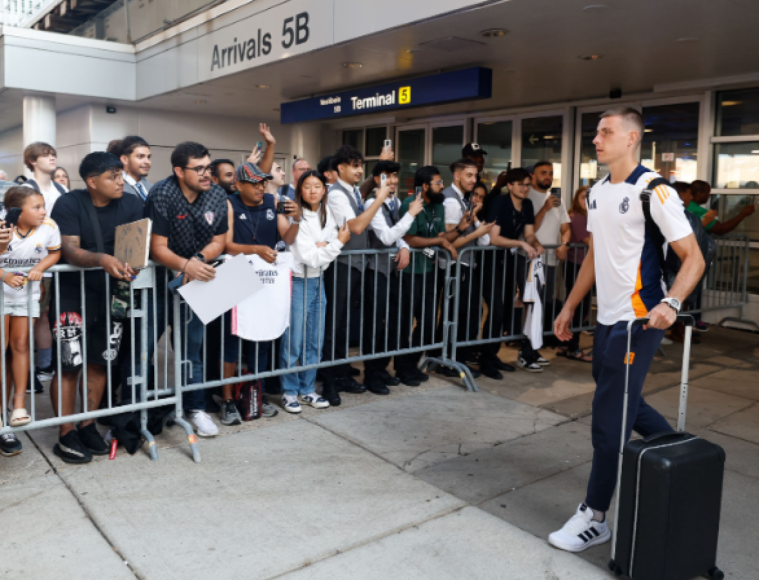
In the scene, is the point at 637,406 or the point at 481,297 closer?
the point at 637,406

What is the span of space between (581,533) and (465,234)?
3.82 meters

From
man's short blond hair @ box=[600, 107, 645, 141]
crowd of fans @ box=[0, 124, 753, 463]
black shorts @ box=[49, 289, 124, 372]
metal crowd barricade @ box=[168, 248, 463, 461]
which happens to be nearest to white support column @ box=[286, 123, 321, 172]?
crowd of fans @ box=[0, 124, 753, 463]

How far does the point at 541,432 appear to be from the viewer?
17.1 ft

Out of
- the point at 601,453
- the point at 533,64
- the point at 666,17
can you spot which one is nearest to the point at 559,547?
the point at 601,453

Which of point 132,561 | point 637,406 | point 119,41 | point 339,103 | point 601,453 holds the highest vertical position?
point 119,41

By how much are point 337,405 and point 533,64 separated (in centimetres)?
540

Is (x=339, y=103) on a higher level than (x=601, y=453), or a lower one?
higher

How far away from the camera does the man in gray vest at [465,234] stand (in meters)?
6.55

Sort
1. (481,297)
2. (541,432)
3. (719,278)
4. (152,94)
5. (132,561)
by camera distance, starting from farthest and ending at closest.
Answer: (152,94) → (719,278) → (481,297) → (541,432) → (132,561)

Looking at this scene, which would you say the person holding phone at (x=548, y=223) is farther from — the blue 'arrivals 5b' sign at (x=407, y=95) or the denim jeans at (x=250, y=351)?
→ the denim jeans at (x=250, y=351)

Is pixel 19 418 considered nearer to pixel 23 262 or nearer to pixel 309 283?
pixel 23 262

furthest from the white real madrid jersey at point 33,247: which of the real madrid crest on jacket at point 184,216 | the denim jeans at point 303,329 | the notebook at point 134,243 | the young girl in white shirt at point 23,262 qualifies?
the denim jeans at point 303,329

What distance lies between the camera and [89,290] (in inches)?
176

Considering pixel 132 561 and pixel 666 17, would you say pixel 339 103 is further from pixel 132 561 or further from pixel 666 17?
pixel 132 561
